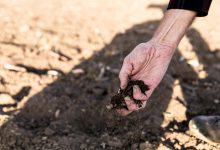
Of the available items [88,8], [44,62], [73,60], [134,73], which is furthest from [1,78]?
[88,8]

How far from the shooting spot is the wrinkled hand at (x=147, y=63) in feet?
8.50

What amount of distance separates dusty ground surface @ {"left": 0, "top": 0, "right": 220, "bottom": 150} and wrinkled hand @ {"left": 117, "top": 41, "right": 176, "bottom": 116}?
366 millimetres

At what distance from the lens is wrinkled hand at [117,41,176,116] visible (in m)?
2.59

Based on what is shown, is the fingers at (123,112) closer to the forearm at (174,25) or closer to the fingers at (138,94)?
the fingers at (138,94)

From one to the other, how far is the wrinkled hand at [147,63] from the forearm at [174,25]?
0.12 ft

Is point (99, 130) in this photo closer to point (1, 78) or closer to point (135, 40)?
point (1, 78)

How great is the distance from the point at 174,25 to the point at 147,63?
0.28m

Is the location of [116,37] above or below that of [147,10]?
below

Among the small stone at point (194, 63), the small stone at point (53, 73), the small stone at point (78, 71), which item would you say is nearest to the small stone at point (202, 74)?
the small stone at point (194, 63)

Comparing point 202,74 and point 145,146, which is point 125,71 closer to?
point 145,146

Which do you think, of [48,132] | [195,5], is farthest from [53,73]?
[195,5]

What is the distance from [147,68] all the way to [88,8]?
2685 millimetres

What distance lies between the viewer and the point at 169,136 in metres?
2.91

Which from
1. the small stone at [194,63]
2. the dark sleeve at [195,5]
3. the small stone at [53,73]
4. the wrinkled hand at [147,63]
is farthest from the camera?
the small stone at [194,63]
